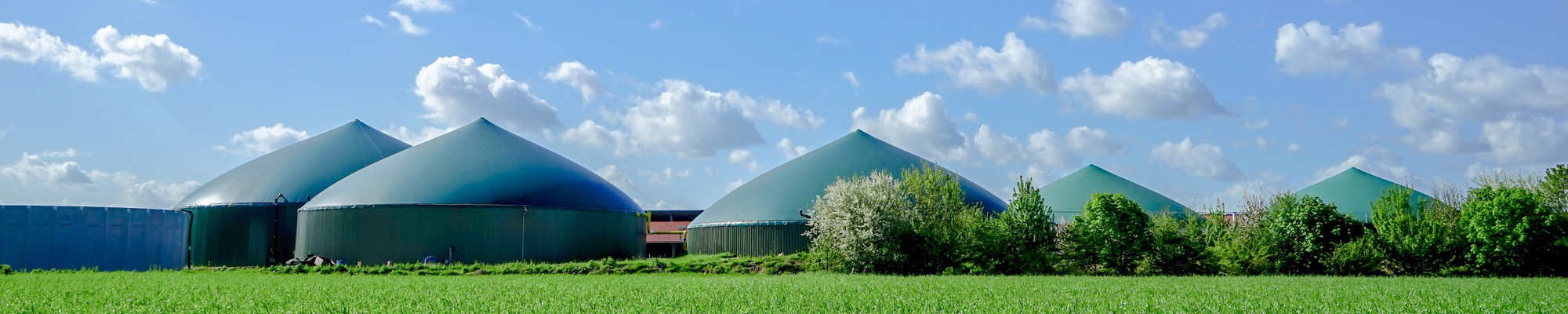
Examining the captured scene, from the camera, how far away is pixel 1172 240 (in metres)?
33.3

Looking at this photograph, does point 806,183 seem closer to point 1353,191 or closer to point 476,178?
point 476,178

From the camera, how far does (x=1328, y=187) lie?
6556cm

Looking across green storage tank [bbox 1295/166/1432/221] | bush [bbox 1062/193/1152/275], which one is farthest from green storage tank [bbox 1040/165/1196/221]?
bush [bbox 1062/193/1152/275]

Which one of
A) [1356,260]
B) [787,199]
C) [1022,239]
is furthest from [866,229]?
[1356,260]

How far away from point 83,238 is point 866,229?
35181 millimetres

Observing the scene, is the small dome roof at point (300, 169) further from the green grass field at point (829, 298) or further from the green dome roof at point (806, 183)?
the green grass field at point (829, 298)

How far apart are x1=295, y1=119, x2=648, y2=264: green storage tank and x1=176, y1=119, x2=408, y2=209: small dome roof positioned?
469 centimetres

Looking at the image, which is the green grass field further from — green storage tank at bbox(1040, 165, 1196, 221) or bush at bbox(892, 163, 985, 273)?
green storage tank at bbox(1040, 165, 1196, 221)

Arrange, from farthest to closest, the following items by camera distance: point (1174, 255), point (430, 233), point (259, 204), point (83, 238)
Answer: point (259, 204) → point (430, 233) → point (83, 238) → point (1174, 255)

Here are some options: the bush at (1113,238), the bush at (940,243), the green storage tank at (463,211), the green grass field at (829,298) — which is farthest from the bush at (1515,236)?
the green storage tank at (463,211)

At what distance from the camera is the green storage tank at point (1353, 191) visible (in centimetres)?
6169

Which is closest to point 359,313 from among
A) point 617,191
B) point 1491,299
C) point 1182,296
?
point 1182,296

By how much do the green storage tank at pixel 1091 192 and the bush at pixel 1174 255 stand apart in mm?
26748

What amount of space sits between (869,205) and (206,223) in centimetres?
3656
